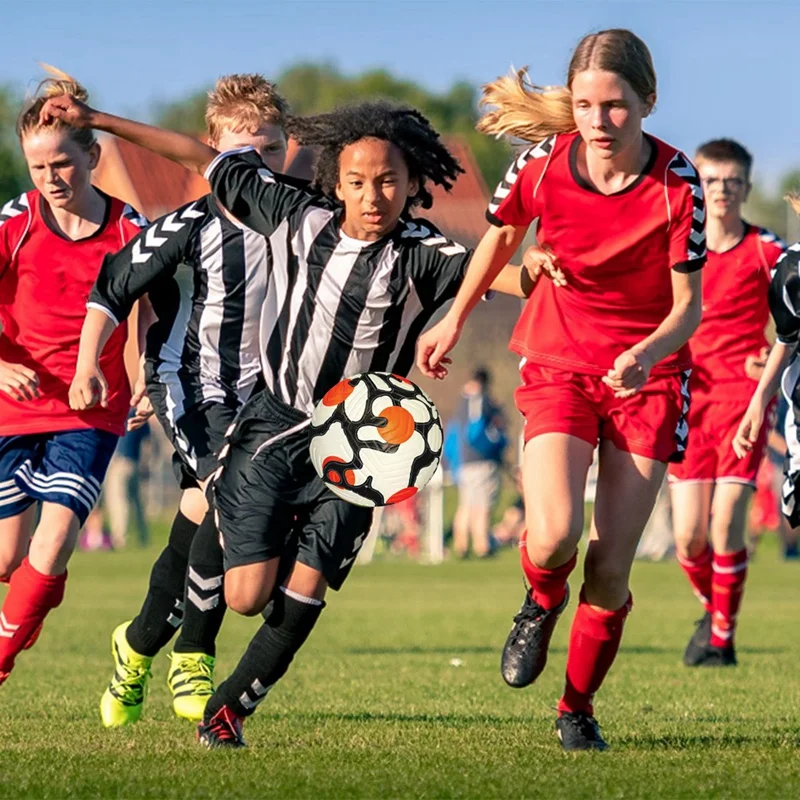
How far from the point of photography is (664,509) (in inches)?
933

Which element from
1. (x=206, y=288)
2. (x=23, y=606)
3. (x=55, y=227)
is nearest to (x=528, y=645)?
(x=206, y=288)

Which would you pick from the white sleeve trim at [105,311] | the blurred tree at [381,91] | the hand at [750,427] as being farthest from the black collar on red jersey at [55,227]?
the blurred tree at [381,91]

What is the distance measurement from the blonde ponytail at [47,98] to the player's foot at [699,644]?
4.94 meters

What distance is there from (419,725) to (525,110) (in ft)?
8.09

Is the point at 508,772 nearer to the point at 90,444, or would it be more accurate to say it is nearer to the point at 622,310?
the point at 622,310

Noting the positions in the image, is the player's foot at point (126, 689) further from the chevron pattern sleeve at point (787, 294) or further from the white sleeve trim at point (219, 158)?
the chevron pattern sleeve at point (787, 294)

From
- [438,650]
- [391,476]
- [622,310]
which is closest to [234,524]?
[391,476]

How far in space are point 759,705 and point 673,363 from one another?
226cm

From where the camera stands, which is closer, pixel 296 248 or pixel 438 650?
pixel 296 248

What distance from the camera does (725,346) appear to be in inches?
393

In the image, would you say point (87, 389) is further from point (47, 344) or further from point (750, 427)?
point (750, 427)

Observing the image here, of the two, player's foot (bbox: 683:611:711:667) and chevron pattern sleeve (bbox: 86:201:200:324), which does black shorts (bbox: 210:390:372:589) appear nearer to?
chevron pattern sleeve (bbox: 86:201:200:324)

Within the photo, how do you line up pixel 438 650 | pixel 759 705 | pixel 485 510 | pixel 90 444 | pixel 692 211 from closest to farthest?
pixel 692 211
pixel 90 444
pixel 759 705
pixel 438 650
pixel 485 510

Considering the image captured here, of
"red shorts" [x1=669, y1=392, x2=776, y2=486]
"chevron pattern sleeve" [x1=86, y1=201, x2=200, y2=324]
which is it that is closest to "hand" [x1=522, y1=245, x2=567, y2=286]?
"chevron pattern sleeve" [x1=86, y1=201, x2=200, y2=324]
